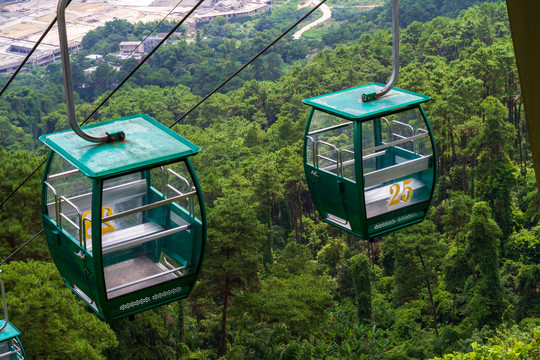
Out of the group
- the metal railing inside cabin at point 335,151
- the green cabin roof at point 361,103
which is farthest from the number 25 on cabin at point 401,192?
the green cabin roof at point 361,103

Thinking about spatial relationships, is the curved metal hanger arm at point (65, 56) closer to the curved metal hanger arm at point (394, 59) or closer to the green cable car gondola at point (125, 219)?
the green cable car gondola at point (125, 219)

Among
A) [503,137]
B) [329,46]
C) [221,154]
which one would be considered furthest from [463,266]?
[329,46]

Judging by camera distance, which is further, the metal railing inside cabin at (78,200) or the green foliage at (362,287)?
the green foliage at (362,287)

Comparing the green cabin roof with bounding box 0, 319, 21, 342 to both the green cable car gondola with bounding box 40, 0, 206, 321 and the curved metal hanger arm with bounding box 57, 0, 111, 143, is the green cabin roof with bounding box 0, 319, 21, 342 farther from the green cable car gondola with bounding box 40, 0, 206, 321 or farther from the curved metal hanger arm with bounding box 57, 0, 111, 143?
A: the curved metal hanger arm with bounding box 57, 0, 111, 143

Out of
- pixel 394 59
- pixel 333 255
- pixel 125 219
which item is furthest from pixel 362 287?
pixel 394 59

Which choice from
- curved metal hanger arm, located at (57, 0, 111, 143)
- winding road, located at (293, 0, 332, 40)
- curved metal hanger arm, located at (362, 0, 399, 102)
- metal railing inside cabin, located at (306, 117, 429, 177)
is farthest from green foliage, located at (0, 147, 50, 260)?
winding road, located at (293, 0, 332, 40)

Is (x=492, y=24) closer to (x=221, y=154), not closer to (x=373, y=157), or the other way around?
(x=221, y=154)

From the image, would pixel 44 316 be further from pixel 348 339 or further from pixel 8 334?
pixel 348 339
